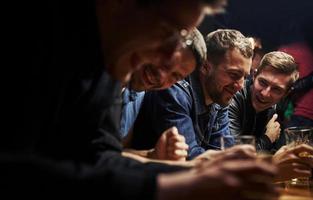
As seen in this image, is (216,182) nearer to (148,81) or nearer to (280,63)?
(148,81)

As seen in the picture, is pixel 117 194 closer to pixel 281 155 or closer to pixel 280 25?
pixel 281 155

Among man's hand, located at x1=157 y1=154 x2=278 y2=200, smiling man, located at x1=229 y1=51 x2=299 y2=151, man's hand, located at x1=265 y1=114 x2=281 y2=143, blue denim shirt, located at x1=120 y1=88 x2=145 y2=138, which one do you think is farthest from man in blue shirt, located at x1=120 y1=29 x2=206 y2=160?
man's hand, located at x1=265 y1=114 x2=281 y2=143

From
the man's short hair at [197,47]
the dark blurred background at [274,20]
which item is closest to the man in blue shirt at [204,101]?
the man's short hair at [197,47]

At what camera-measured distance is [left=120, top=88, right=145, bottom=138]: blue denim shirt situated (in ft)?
5.64

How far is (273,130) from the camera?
2.97 m

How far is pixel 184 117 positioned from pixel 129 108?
290 millimetres

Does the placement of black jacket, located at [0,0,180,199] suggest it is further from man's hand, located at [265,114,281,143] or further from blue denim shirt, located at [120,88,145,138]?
man's hand, located at [265,114,281,143]

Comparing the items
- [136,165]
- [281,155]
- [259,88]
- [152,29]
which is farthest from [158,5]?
[259,88]

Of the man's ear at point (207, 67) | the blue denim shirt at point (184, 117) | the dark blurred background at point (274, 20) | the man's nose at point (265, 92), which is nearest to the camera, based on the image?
the blue denim shirt at point (184, 117)

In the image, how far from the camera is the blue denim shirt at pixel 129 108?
1718 millimetres

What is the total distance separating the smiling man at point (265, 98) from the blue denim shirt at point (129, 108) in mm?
1120

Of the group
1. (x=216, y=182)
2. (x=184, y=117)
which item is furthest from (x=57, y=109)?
(x=184, y=117)

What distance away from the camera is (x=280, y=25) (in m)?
3.69

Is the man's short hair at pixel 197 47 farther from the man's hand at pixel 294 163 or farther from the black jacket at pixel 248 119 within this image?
the black jacket at pixel 248 119
